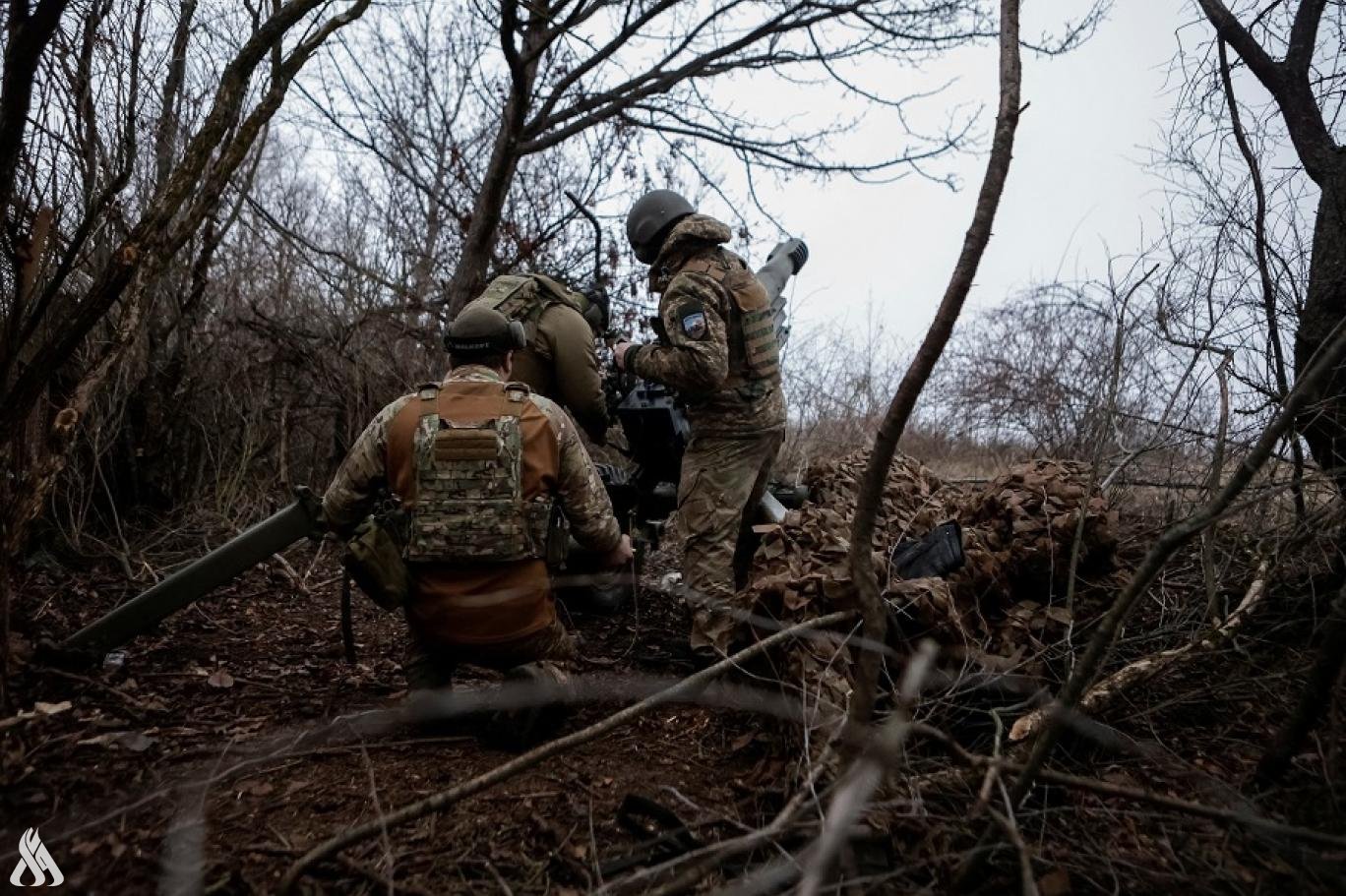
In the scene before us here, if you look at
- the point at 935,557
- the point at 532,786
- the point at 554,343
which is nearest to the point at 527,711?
A: the point at 532,786

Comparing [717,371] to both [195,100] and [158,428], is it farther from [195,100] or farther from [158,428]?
[158,428]

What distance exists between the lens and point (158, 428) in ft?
15.5

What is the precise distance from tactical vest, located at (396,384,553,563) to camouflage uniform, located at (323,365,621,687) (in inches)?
1.6

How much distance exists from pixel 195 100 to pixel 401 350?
250 cm

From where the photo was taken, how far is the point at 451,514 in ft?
8.92

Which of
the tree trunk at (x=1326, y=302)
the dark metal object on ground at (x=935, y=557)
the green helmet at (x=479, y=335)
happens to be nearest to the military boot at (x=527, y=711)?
the green helmet at (x=479, y=335)

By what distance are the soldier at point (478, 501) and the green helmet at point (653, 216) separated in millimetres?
1106

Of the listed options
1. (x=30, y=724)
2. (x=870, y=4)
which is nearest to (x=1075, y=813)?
(x=30, y=724)

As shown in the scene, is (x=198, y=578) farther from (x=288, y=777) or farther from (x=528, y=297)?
(x=528, y=297)

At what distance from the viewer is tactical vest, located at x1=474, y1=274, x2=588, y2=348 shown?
3.96 meters

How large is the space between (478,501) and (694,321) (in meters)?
1.31

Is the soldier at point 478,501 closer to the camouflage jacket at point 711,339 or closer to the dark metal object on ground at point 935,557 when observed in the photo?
the camouflage jacket at point 711,339

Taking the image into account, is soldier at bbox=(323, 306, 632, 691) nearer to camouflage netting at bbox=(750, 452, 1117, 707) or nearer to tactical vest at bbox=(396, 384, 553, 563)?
tactical vest at bbox=(396, 384, 553, 563)

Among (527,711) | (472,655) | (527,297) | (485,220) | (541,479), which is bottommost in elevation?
(527,711)
